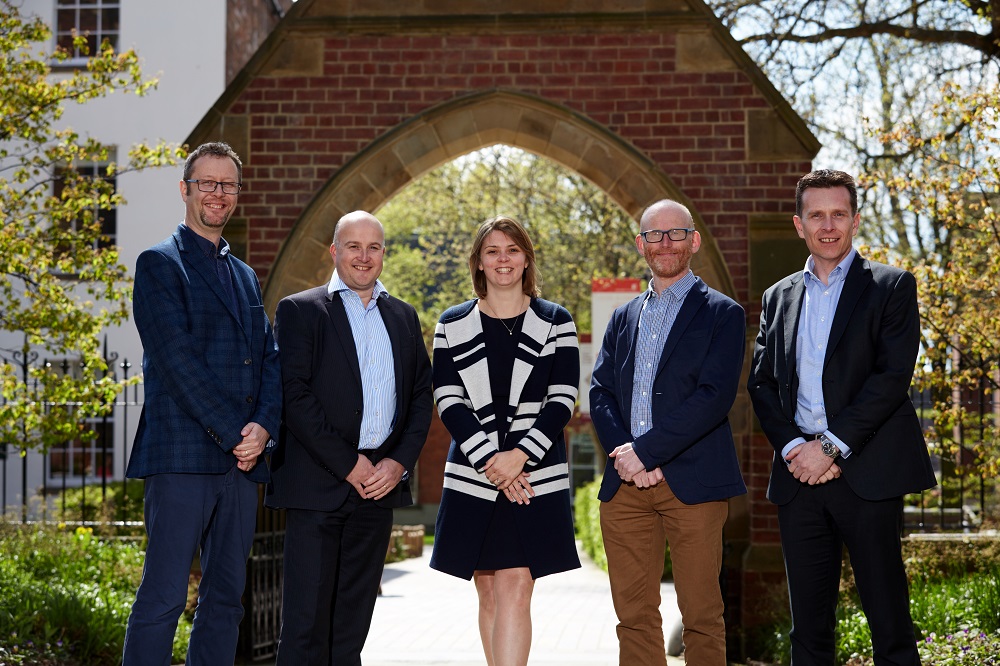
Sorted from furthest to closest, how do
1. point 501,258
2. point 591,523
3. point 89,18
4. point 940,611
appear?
point 591,523, point 89,18, point 940,611, point 501,258

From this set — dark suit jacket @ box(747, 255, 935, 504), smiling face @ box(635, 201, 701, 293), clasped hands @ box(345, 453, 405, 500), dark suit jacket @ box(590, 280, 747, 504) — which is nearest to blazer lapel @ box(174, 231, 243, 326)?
clasped hands @ box(345, 453, 405, 500)

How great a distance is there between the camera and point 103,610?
7.39 m

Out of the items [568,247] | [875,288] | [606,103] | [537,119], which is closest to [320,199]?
[537,119]

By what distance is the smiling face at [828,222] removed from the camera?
4.52 meters

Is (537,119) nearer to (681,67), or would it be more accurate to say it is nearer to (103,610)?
(681,67)

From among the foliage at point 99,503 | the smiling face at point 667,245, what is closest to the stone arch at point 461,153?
the foliage at point 99,503

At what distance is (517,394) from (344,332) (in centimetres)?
75

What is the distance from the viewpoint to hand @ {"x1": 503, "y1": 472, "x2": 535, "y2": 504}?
14.8ft

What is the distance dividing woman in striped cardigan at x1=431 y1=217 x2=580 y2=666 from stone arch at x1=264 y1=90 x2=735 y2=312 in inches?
154

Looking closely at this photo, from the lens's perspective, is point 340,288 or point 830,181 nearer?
point 830,181

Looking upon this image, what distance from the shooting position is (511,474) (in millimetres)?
4477

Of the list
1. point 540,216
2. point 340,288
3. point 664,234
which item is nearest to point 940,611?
point 664,234

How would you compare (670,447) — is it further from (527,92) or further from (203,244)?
(527,92)

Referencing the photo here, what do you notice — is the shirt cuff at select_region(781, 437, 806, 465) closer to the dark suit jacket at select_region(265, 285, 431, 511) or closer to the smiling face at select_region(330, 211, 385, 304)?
the dark suit jacket at select_region(265, 285, 431, 511)
